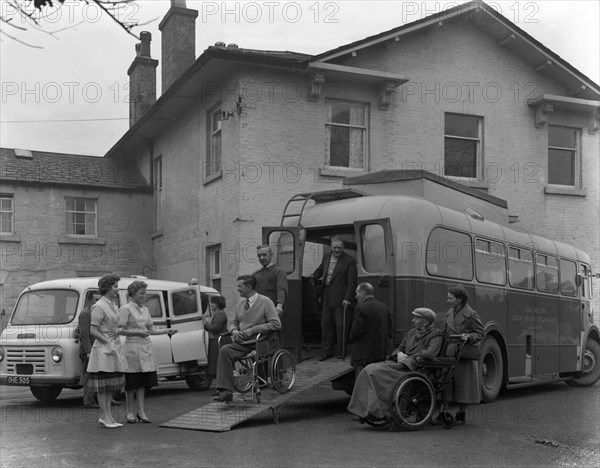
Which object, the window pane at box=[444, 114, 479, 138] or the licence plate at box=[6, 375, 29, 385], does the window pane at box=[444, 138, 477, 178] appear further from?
the licence plate at box=[6, 375, 29, 385]

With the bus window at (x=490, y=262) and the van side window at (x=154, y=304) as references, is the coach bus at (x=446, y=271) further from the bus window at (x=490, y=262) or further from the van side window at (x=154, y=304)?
the van side window at (x=154, y=304)

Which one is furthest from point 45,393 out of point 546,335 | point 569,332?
point 569,332

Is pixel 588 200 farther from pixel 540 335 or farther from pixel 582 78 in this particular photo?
pixel 540 335

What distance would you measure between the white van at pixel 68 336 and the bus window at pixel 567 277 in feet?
22.8

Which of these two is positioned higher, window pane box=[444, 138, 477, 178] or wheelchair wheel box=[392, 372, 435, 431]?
window pane box=[444, 138, 477, 178]

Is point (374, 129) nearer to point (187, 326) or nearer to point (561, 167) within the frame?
point (561, 167)

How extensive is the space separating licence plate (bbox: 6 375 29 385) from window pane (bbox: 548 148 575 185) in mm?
14894

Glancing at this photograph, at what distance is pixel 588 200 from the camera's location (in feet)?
74.9

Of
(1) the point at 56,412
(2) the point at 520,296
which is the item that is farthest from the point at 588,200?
(1) the point at 56,412

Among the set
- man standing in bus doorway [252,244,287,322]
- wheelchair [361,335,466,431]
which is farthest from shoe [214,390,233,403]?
man standing in bus doorway [252,244,287,322]

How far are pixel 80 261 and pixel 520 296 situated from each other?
15646mm

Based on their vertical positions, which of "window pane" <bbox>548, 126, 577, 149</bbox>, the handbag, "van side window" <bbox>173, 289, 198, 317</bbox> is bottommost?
the handbag

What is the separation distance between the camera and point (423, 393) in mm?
10375

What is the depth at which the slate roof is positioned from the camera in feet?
85.8
